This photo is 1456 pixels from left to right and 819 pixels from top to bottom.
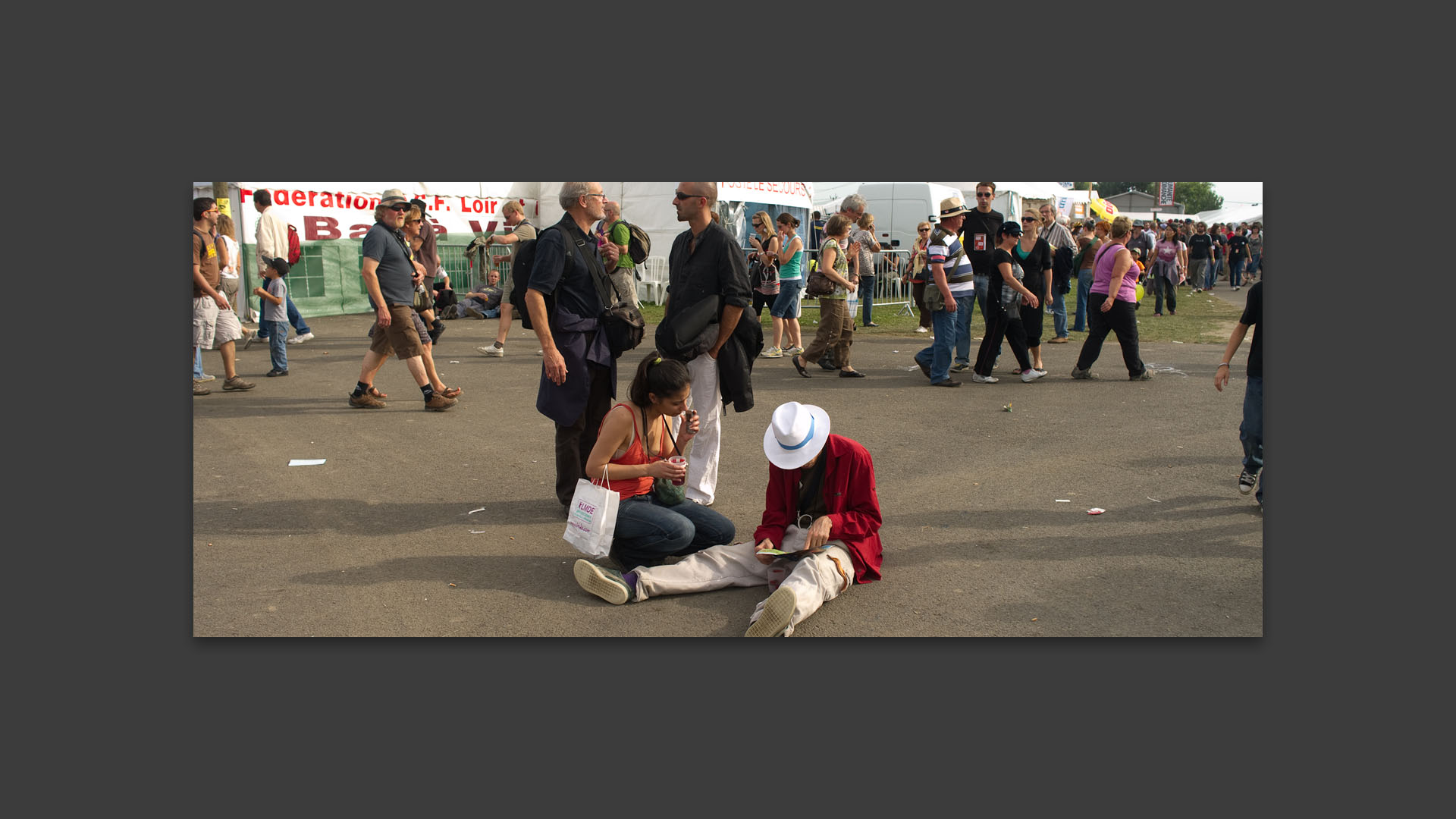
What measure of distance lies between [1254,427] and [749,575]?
2.96 metres

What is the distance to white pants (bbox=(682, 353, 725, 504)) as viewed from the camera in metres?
5.56

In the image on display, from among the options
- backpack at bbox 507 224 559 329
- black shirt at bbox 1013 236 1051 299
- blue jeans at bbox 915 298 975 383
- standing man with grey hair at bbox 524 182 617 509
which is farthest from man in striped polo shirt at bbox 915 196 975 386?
backpack at bbox 507 224 559 329

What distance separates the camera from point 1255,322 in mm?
5430

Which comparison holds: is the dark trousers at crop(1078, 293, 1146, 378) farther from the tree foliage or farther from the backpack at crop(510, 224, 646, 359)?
the backpack at crop(510, 224, 646, 359)

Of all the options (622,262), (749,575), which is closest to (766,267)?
(622,262)

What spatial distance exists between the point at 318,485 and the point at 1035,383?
651 cm

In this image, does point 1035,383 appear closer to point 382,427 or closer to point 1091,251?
point 1091,251

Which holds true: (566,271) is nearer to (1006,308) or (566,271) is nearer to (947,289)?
(947,289)

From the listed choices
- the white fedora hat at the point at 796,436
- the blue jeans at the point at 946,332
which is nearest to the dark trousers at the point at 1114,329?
the blue jeans at the point at 946,332

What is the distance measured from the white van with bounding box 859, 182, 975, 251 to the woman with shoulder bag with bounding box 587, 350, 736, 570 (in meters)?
18.2

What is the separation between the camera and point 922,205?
22750 millimetres

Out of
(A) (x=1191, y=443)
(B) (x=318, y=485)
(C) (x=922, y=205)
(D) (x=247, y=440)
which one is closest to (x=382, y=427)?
(D) (x=247, y=440)

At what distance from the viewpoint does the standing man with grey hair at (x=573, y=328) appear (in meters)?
5.25

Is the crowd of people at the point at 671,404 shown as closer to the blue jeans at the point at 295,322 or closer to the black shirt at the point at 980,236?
the black shirt at the point at 980,236
